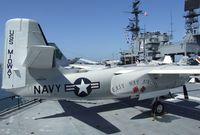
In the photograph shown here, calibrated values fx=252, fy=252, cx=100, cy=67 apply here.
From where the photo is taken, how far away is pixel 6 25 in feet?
40.8

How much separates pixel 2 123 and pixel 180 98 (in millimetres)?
13365

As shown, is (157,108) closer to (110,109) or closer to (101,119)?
(110,109)

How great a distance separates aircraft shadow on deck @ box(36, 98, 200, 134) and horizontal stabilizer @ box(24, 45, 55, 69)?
142 inches

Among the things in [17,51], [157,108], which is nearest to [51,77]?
[17,51]

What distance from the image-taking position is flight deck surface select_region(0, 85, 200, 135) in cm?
1198

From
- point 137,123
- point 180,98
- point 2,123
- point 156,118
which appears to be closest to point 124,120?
point 137,123

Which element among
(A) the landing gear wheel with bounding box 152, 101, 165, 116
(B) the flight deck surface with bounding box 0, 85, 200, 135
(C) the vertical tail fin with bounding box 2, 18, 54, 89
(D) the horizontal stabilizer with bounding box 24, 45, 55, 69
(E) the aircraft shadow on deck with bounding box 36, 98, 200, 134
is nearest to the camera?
(D) the horizontal stabilizer with bounding box 24, 45, 55, 69

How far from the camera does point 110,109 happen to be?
16672 millimetres

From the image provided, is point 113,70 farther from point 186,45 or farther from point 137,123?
point 186,45

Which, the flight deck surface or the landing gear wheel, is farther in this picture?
the landing gear wheel

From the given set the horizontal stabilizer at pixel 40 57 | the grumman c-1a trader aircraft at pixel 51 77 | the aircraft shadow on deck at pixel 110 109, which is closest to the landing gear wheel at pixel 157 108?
the grumman c-1a trader aircraft at pixel 51 77

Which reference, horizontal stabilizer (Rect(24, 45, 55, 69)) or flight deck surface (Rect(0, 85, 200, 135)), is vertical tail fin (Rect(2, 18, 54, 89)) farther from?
flight deck surface (Rect(0, 85, 200, 135))

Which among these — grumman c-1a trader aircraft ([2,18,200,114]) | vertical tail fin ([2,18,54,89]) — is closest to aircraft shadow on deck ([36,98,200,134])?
grumman c-1a trader aircraft ([2,18,200,114])

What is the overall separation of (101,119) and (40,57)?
5068mm
